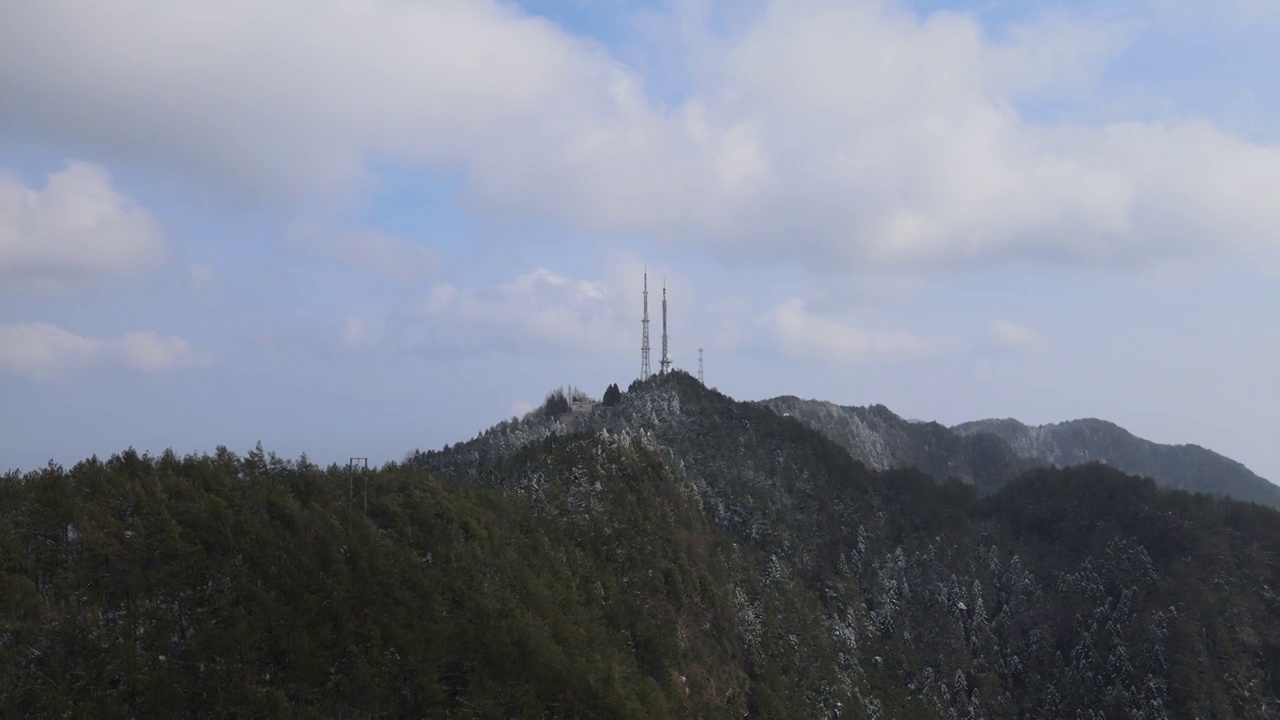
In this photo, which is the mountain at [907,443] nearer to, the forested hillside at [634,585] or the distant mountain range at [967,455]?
the distant mountain range at [967,455]

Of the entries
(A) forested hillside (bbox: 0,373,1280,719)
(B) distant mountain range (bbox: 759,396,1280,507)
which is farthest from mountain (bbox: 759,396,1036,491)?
(A) forested hillside (bbox: 0,373,1280,719)

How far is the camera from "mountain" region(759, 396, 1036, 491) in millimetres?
148250

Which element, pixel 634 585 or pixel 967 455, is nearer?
pixel 634 585

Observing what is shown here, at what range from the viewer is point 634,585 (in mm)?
55750

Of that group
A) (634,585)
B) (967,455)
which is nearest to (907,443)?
(967,455)

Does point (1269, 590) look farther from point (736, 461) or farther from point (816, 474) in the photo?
point (736, 461)

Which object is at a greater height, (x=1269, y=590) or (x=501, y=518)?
(x=501, y=518)

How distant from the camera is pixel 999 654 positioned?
253 feet

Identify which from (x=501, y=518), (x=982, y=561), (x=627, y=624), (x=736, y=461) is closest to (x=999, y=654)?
(x=982, y=561)

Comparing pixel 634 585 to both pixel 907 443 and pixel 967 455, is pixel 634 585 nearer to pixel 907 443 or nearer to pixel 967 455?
pixel 907 443

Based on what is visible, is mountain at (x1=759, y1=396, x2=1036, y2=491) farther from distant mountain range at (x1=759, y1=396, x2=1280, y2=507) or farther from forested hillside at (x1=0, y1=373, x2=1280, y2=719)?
forested hillside at (x1=0, y1=373, x2=1280, y2=719)

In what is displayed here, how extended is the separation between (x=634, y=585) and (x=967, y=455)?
125m

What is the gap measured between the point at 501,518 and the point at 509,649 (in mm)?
12447

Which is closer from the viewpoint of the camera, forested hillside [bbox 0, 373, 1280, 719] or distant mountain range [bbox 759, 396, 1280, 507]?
forested hillside [bbox 0, 373, 1280, 719]
